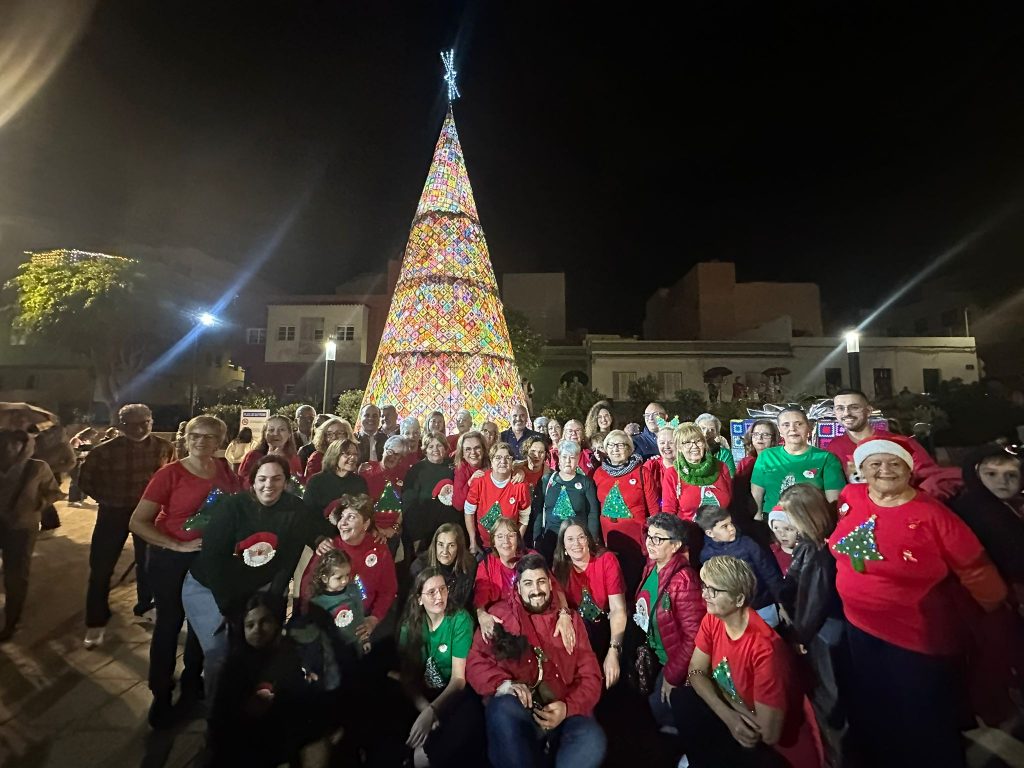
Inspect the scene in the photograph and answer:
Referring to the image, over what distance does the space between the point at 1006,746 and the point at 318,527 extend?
13.4 feet

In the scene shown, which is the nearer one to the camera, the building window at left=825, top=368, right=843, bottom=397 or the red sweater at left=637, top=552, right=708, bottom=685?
the red sweater at left=637, top=552, right=708, bottom=685

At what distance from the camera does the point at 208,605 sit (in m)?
2.69

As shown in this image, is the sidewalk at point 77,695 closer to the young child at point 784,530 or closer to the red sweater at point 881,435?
the young child at point 784,530

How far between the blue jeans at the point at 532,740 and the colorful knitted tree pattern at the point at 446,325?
7.88m

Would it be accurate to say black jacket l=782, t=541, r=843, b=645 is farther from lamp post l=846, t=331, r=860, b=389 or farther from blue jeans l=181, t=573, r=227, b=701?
lamp post l=846, t=331, r=860, b=389

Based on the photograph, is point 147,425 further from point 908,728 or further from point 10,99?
point 10,99

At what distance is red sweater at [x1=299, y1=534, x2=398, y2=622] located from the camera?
296 cm

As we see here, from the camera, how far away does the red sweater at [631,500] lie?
3.83 m

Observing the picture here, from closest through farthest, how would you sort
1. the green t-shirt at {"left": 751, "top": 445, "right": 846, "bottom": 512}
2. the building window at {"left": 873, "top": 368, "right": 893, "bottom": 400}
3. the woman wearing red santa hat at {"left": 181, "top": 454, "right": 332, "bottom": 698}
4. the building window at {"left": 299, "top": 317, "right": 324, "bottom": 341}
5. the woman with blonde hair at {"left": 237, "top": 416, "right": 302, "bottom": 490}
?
1. the woman wearing red santa hat at {"left": 181, "top": 454, "right": 332, "bottom": 698}
2. the green t-shirt at {"left": 751, "top": 445, "right": 846, "bottom": 512}
3. the woman with blonde hair at {"left": 237, "top": 416, "right": 302, "bottom": 490}
4. the building window at {"left": 873, "top": 368, "right": 893, "bottom": 400}
5. the building window at {"left": 299, "top": 317, "right": 324, "bottom": 341}

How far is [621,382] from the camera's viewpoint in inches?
847

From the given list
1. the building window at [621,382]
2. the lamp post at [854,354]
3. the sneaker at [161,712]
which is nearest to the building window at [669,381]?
the building window at [621,382]

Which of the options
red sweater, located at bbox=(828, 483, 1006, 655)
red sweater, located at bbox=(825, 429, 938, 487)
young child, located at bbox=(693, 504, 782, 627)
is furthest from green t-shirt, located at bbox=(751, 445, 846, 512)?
red sweater, located at bbox=(828, 483, 1006, 655)

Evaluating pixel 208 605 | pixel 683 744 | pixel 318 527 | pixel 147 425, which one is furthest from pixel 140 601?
pixel 683 744

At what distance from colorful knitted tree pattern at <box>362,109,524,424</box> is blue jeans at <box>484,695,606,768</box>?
25.9 feet
